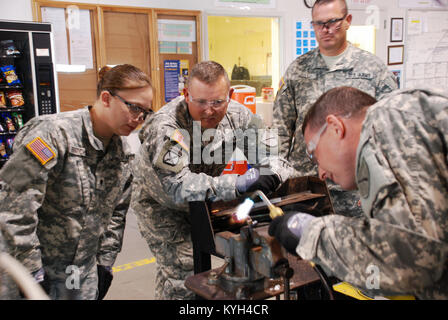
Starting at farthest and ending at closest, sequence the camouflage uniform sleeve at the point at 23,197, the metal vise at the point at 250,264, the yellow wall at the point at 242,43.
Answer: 1. the yellow wall at the point at 242,43
2. the camouflage uniform sleeve at the point at 23,197
3. the metal vise at the point at 250,264

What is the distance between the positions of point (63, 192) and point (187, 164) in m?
0.53

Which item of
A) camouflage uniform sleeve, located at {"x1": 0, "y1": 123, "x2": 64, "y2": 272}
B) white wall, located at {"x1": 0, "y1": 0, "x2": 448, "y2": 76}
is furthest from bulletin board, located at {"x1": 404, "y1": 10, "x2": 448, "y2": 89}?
camouflage uniform sleeve, located at {"x1": 0, "y1": 123, "x2": 64, "y2": 272}

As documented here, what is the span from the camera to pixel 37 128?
5.20ft

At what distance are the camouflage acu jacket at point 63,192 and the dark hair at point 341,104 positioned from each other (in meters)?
0.96

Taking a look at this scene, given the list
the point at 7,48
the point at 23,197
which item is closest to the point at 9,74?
the point at 7,48

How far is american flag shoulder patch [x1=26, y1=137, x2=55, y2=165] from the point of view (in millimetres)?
1497

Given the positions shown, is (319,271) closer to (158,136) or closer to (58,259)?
(158,136)

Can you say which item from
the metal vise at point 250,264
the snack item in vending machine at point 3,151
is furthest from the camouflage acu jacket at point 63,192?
the snack item in vending machine at point 3,151

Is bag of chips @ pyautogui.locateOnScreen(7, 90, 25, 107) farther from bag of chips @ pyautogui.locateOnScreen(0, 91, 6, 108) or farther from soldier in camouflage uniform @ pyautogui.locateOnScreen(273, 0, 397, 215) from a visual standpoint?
soldier in camouflage uniform @ pyautogui.locateOnScreen(273, 0, 397, 215)

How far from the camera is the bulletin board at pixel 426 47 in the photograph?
664cm

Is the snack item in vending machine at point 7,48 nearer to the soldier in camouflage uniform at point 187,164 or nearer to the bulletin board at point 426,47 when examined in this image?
the soldier in camouflage uniform at point 187,164

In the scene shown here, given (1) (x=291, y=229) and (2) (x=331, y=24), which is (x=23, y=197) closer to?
(1) (x=291, y=229)
